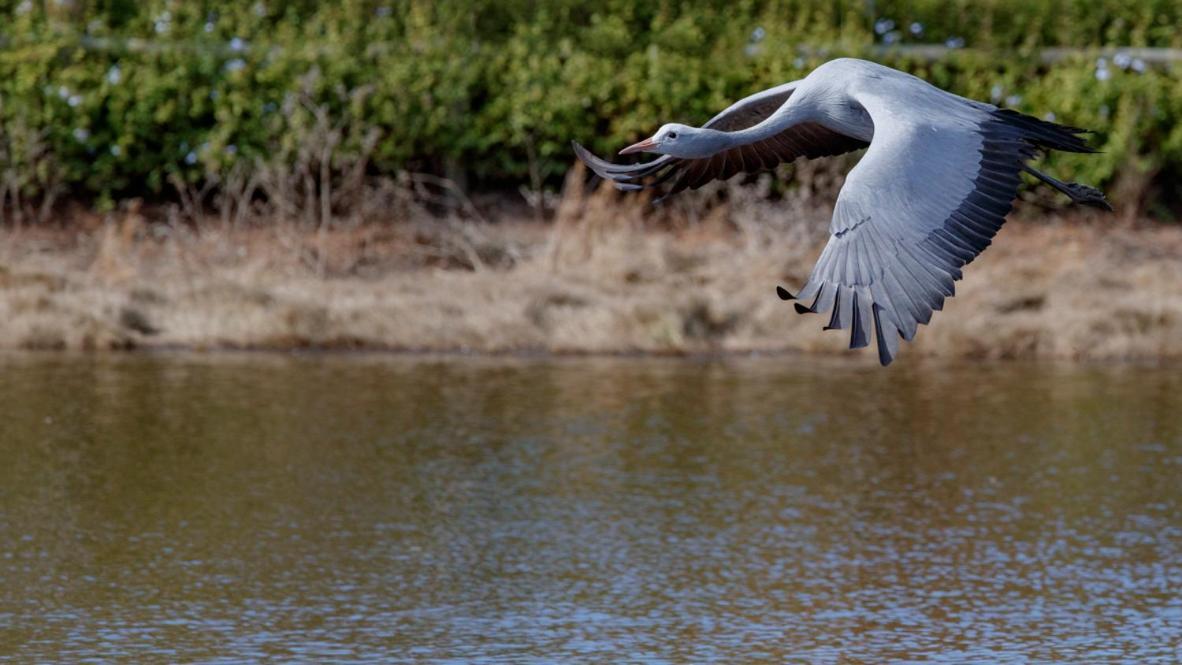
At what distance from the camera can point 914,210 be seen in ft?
20.1

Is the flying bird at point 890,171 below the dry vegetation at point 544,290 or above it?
above

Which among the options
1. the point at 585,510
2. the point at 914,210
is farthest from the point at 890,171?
the point at 585,510

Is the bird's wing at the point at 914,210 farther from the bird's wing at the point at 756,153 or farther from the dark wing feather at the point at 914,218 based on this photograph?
the bird's wing at the point at 756,153

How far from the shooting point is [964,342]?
1411 cm

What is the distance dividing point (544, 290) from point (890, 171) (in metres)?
8.03

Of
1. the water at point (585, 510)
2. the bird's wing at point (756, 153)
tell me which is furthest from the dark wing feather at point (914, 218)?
the water at point (585, 510)

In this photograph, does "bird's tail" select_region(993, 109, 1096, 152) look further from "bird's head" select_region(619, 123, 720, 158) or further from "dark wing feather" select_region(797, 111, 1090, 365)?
"bird's head" select_region(619, 123, 720, 158)

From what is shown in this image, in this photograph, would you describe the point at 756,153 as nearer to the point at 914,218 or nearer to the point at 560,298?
the point at 914,218

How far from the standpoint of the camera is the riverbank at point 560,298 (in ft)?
45.8

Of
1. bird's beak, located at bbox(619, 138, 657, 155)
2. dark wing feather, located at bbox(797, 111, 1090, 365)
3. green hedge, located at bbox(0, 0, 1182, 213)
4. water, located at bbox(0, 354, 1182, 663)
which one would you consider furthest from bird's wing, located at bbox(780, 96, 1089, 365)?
green hedge, located at bbox(0, 0, 1182, 213)

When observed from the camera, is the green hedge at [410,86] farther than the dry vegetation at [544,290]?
Yes

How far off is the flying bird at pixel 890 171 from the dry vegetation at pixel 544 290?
6.86 metres

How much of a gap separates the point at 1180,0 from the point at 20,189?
357 inches

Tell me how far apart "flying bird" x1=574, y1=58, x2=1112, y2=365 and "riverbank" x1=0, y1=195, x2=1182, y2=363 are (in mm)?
6817
